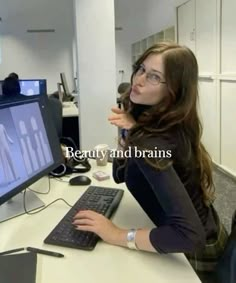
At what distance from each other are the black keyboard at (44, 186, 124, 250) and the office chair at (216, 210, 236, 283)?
37 centimetres

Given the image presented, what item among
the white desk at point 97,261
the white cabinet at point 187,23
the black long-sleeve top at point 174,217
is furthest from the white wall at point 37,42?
the black long-sleeve top at point 174,217

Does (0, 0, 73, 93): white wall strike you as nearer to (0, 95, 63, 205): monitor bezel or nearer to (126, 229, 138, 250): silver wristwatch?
(0, 95, 63, 205): monitor bezel

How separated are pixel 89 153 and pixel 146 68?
→ 88cm

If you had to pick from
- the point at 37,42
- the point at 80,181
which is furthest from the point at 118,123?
the point at 37,42

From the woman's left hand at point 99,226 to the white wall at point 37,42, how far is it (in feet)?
27.2

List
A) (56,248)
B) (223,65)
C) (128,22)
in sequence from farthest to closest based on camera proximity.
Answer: (128,22), (223,65), (56,248)

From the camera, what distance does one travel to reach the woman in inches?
36.0

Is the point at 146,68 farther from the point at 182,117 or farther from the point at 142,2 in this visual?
the point at 142,2

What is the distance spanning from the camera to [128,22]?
913 cm

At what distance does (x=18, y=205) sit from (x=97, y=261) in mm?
488

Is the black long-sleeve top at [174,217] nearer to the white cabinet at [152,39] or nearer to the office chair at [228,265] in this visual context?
the office chair at [228,265]

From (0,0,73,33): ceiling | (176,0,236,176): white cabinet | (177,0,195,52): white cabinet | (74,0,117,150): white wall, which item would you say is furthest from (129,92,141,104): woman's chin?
(0,0,73,33): ceiling

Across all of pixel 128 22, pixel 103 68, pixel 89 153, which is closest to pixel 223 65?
pixel 103 68

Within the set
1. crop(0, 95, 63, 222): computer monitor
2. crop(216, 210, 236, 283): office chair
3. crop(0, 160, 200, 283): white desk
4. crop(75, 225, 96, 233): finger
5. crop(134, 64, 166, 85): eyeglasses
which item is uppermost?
crop(134, 64, 166, 85): eyeglasses
